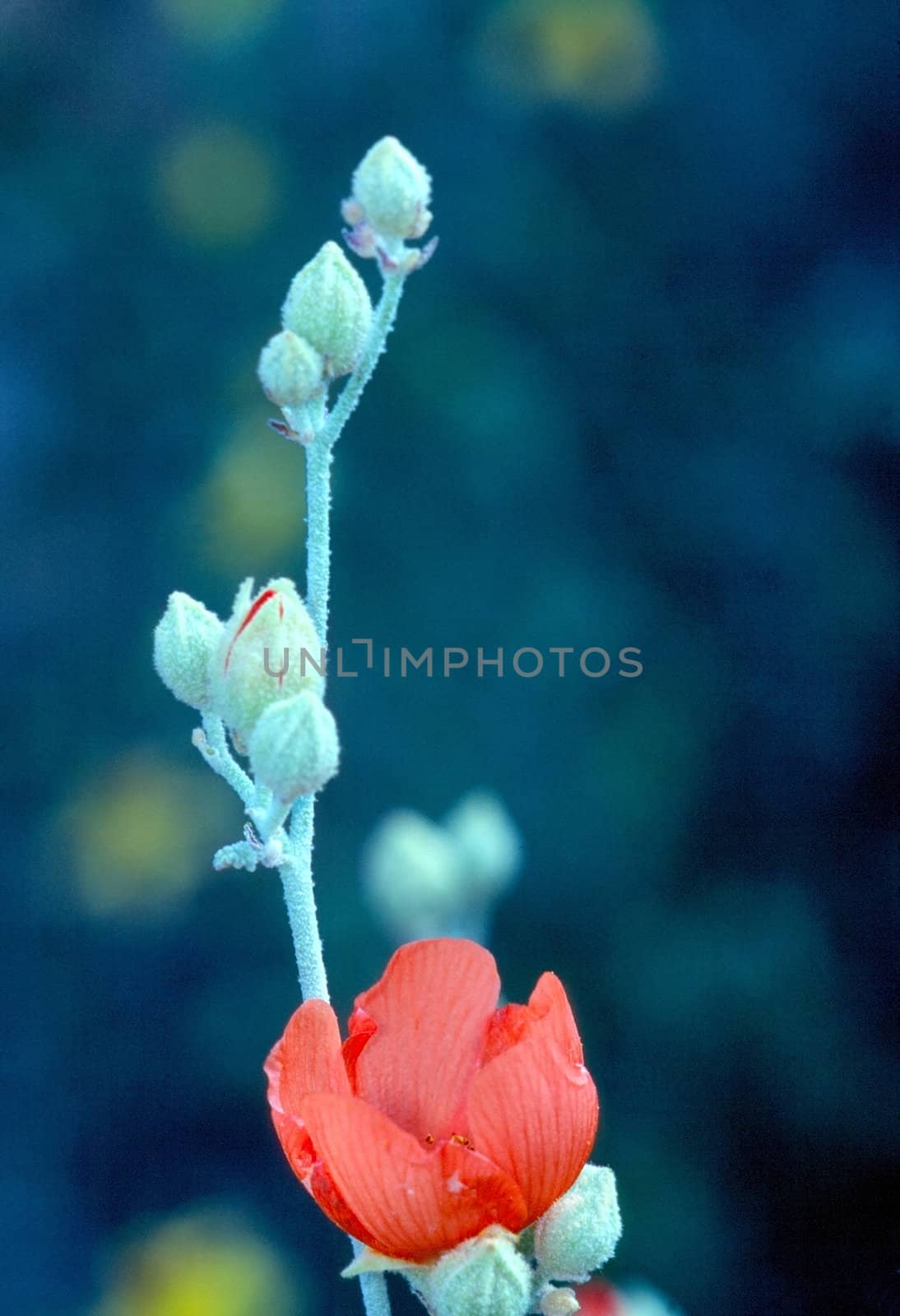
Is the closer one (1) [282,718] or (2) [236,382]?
(1) [282,718]

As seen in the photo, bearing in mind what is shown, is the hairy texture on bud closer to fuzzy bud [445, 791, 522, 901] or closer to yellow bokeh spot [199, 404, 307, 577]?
fuzzy bud [445, 791, 522, 901]

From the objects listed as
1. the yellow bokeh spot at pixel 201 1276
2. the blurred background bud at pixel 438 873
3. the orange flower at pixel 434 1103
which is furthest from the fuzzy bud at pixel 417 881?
the yellow bokeh spot at pixel 201 1276

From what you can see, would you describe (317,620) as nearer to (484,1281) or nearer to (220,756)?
(220,756)

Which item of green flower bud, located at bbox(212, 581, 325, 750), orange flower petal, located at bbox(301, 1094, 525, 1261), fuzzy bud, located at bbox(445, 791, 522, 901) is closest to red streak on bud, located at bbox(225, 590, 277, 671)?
green flower bud, located at bbox(212, 581, 325, 750)

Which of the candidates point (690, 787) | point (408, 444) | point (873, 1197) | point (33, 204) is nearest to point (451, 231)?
point (408, 444)

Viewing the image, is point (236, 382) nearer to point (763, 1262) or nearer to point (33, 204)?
point (33, 204)
